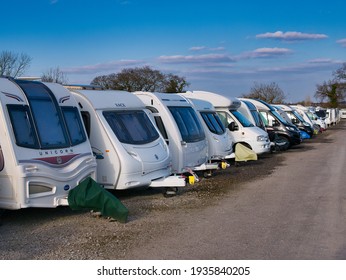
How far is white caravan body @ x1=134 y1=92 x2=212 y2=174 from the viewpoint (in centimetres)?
1322

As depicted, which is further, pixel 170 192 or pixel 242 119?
pixel 242 119

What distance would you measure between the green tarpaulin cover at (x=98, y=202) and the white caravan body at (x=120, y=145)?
1641mm

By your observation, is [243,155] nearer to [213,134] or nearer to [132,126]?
[213,134]

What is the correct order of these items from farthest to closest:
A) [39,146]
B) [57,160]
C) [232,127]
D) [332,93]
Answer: [332,93]
[232,127]
[57,160]
[39,146]

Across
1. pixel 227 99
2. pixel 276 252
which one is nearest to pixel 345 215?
pixel 276 252

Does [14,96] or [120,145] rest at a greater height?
[14,96]

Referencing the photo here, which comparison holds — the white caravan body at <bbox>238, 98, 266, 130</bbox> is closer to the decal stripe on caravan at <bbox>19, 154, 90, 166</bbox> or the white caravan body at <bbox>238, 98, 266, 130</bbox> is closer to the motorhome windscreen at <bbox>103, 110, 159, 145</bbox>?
the motorhome windscreen at <bbox>103, 110, 159, 145</bbox>

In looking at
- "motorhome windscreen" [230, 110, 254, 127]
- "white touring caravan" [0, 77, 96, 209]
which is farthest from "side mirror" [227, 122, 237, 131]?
"white touring caravan" [0, 77, 96, 209]

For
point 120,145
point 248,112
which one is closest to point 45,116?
point 120,145

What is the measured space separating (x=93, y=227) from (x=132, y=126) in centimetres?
332

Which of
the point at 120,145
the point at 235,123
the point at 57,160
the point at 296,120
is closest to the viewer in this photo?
the point at 57,160

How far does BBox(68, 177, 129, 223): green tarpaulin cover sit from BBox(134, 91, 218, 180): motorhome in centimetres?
387

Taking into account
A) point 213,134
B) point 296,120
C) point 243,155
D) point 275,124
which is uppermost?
point 213,134

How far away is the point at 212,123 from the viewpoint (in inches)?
654
